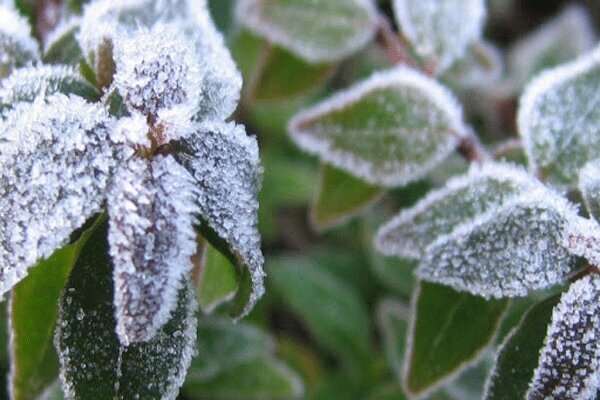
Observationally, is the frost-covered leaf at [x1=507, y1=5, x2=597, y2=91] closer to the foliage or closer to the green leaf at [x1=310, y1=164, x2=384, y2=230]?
the foliage

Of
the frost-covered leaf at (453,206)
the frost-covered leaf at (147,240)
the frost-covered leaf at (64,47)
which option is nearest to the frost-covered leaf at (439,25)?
the frost-covered leaf at (453,206)

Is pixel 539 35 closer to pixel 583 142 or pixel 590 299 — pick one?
pixel 583 142

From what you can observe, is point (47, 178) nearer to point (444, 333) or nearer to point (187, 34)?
point (187, 34)

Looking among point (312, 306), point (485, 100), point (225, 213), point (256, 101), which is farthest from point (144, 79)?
point (485, 100)

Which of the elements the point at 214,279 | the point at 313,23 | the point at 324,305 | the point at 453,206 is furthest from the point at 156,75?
the point at 324,305

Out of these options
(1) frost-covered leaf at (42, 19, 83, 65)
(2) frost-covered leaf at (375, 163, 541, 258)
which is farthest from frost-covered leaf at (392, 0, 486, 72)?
(1) frost-covered leaf at (42, 19, 83, 65)
